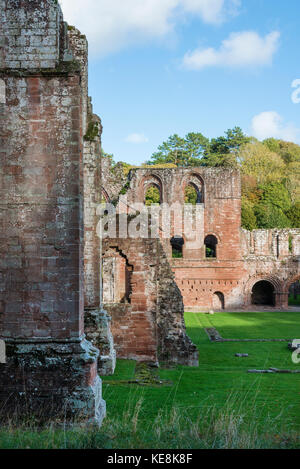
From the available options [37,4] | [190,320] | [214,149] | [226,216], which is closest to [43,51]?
[37,4]

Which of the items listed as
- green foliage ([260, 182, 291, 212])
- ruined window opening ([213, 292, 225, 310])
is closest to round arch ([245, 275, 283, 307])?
ruined window opening ([213, 292, 225, 310])

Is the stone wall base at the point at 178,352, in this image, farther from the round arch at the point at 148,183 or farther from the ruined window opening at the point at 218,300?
the round arch at the point at 148,183

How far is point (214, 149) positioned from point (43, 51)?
51.0m

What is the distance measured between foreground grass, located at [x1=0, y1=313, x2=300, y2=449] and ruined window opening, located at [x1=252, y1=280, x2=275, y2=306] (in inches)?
436

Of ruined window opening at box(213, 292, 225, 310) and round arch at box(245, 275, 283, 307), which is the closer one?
ruined window opening at box(213, 292, 225, 310)

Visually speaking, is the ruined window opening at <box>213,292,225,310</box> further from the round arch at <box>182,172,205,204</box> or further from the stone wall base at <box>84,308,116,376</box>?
the stone wall base at <box>84,308,116,376</box>

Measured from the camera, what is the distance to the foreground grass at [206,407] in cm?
446

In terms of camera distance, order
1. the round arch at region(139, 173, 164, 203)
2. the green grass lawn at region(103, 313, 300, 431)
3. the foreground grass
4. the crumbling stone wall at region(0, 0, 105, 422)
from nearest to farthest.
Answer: the foreground grass
the crumbling stone wall at region(0, 0, 105, 422)
the green grass lawn at region(103, 313, 300, 431)
the round arch at region(139, 173, 164, 203)

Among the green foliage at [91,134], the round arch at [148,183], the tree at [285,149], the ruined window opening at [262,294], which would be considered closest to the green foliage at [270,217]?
the ruined window opening at [262,294]

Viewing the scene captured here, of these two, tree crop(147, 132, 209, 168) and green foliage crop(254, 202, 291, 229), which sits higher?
tree crop(147, 132, 209, 168)

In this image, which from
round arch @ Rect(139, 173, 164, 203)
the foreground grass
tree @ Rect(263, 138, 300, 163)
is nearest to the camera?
the foreground grass

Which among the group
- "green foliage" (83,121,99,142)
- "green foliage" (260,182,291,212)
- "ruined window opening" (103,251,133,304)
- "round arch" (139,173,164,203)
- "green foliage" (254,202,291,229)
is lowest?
"ruined window opening" (103,251,133,304)

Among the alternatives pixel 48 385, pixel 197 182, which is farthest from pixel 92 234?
pixel 197 182

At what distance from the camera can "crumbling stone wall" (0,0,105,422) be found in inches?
230
